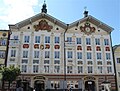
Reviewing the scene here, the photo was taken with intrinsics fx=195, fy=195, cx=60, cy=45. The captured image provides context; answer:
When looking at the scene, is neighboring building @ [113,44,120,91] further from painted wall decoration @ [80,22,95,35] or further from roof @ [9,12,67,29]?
roof @ [9,12,67,29]

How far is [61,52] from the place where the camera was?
42125 millimetres

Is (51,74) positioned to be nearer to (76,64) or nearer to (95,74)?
(76,64)

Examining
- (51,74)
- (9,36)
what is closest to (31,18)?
(9,36)

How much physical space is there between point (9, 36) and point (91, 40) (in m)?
18.1

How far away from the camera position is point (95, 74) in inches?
1623

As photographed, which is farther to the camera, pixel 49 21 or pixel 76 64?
pixel 49 21

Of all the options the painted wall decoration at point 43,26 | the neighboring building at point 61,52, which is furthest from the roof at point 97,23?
the painted wall decoration at point 43,26

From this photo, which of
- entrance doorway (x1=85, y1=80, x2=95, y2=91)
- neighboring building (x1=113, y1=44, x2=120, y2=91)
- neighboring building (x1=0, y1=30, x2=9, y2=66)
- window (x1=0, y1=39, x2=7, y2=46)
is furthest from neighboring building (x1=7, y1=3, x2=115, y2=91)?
window (x1=0, y1=39, x2=7, y2=46)

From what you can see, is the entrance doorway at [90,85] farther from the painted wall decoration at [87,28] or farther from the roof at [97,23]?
the roof at [97,23]

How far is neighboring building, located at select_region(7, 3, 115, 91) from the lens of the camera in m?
40.2

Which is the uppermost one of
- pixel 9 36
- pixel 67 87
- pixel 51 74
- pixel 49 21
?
pixel 49 21

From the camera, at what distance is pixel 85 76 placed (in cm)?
4078

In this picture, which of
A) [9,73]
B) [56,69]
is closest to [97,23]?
[56,69]

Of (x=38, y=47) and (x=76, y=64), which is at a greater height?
(x=38, y=47)
